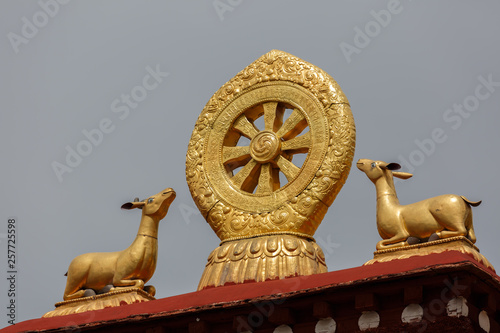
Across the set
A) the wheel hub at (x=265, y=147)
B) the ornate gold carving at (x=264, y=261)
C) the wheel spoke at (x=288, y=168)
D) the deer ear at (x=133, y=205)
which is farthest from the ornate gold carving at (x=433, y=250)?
the deer ear at (x=133, y=205)

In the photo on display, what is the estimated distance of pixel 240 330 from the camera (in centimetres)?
1162

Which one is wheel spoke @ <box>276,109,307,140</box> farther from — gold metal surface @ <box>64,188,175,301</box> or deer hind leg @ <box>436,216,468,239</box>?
deer hind leg @ <box>436,216,468,239</box>

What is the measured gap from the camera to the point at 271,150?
549 inches

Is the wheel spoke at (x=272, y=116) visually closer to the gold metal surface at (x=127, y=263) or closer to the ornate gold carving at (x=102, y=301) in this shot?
the gold metal surface at (x=127, y=263)

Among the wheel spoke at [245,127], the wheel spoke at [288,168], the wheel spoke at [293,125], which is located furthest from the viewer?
the wheel spoke at [245,127]

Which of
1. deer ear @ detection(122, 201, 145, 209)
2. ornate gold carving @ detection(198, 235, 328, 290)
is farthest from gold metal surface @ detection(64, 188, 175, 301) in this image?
ornate gold carving @ detection(198, 235, 328, 290)

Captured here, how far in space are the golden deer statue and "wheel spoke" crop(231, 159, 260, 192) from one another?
77.5 inches

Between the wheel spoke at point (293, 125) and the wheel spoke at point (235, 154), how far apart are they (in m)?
0.53

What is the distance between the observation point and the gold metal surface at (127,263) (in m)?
13.6

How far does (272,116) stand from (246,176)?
92 cm

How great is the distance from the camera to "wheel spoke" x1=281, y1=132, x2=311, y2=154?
13.9m

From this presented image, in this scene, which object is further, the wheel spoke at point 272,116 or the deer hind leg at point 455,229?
the wheel spoke at point 272,116

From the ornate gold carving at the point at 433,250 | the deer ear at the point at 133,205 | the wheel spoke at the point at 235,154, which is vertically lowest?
the ornate gold carving at the point at 433,250

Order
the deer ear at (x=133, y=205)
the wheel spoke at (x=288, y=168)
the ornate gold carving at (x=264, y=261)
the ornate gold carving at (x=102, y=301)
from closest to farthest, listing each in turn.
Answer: the ornate gold carving at (x=264, y=261)
the ornate gold carving at (x=102, y=301)
the wheel spoke at (x=288, y=168)
the deer ear at (x=133, y=205)
